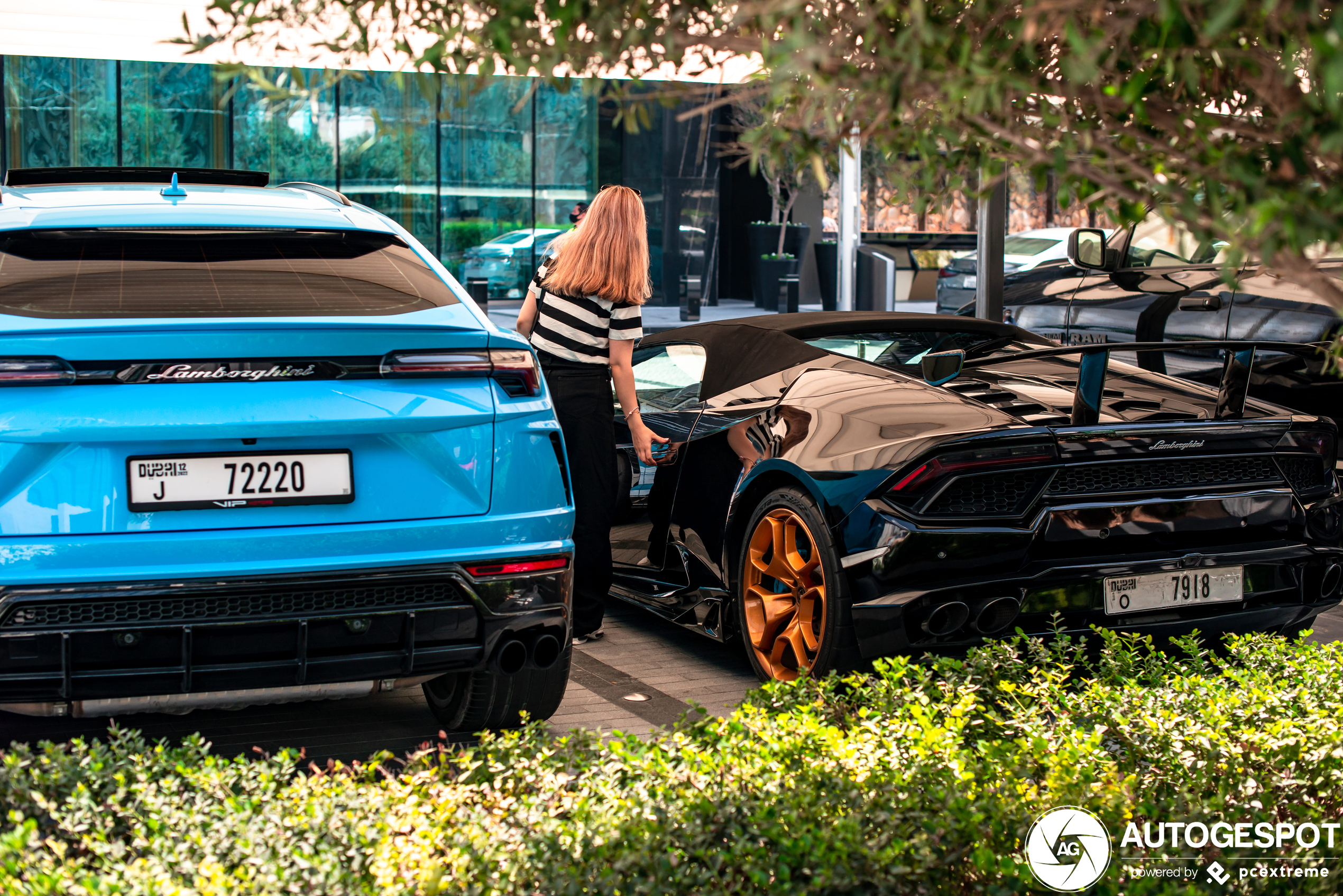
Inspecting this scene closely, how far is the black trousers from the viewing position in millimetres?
5281

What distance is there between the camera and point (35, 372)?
3270 millimetres

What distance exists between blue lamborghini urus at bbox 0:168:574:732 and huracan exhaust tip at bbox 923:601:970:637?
1.15m

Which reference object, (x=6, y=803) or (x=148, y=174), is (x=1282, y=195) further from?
(x=148, y=174)

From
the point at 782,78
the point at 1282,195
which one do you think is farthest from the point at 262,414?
the point at 1282,195

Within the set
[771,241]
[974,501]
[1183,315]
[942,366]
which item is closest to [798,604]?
[974,501]

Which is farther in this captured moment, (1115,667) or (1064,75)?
(1115,667)

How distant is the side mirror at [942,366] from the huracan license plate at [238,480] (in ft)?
6.31

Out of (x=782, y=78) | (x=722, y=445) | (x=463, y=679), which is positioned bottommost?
(x=463, y=679)

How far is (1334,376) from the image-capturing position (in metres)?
7.48

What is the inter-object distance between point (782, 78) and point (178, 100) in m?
22.3

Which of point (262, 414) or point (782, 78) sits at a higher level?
point (782, 78)

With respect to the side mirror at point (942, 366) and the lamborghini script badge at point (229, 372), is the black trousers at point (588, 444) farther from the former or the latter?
the lamborghini script badge at point (229, 372)

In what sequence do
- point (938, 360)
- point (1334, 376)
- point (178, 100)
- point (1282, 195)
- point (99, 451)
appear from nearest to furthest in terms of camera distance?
point (1282, 195), point (99, 451), point (938, 360), point (1334, 376), point (178, 100)

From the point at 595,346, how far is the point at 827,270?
2323cm
